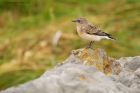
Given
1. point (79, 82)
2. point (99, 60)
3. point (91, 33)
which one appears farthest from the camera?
point (91, 33)

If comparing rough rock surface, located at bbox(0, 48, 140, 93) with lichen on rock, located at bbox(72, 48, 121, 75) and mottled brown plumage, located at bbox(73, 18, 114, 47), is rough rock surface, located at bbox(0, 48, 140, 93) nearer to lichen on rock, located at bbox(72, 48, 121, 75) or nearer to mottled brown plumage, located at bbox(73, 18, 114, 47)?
lichen on rock, located at bbox(72, 48, 121, 75)

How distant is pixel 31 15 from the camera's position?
13.0 meters

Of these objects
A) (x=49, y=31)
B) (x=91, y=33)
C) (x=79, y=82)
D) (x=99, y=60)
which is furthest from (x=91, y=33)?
(x=49, y=31)

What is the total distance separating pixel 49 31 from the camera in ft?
39.8

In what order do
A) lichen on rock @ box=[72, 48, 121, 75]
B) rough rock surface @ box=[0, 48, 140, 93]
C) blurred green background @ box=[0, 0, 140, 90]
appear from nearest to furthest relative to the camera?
rough rock surface @ box=[0, 48, 140, 93] < lichen on rock @ box=[72, 48, 121, 75] < blurred green background @ box=[0, 0, 140, 90]

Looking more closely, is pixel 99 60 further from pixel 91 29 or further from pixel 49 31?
pixel 49 31

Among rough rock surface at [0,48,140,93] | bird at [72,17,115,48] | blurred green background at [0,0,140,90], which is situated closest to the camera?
rough rock surface at [0,48,140,93]

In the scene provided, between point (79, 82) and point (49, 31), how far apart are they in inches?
276

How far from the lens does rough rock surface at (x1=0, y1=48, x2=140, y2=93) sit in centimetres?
498

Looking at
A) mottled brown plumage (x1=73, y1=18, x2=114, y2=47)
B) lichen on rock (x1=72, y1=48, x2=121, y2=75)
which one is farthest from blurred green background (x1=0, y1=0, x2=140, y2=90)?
lichen on rock (x1=72, y1=48, x2=121, y2=75)

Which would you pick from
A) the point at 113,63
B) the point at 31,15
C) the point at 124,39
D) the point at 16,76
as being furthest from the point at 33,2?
the point at 113,63

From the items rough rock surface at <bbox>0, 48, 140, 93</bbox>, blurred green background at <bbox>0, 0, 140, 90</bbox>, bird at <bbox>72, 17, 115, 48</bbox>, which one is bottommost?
blurred green background at <bbox>0, 0, 140, 90</bbox>

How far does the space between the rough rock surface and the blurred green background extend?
4.49 meters

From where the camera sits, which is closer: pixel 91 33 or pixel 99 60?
pixel 99 60
